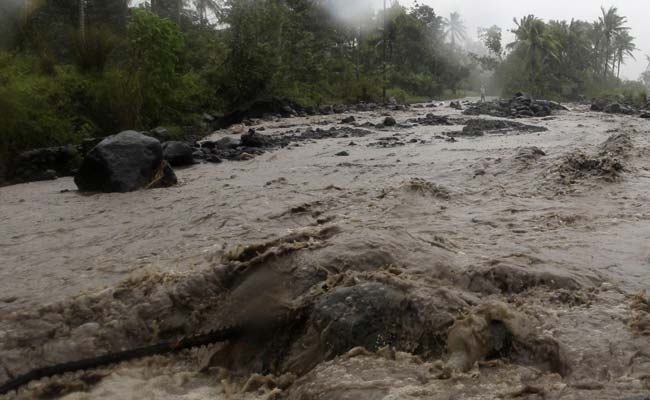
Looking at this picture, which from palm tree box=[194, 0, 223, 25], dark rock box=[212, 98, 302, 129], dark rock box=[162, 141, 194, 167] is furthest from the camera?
palm tree box=[194, 0, 223, 25]

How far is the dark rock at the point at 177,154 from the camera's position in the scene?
29.8 ft

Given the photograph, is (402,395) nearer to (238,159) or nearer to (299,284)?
(299,284)

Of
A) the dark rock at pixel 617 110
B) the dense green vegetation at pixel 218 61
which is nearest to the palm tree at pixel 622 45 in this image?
the dense green vegetation at pixel 218 61

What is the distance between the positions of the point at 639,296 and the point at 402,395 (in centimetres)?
154

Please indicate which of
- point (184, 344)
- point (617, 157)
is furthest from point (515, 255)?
point (617, 157)

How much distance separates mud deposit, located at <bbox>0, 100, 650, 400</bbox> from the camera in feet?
7.92

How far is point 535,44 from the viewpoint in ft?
131

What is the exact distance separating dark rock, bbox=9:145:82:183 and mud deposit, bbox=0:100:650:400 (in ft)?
9.12

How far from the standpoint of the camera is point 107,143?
738 cm

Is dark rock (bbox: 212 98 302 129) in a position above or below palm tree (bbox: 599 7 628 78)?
below

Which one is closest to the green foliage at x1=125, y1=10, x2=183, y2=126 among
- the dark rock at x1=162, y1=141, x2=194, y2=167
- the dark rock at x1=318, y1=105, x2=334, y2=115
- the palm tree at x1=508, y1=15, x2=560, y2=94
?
the dark rock at x1=162, y1=141, x2=194, y2=167

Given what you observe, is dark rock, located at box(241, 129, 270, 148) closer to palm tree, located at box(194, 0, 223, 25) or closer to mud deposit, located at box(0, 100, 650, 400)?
mud deposit, located at box(0, 100, 650, 400)

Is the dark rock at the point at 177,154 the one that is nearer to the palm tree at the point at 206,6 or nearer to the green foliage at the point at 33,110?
the green foliage at the point at 33,110

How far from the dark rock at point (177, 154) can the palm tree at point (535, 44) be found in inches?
1395
